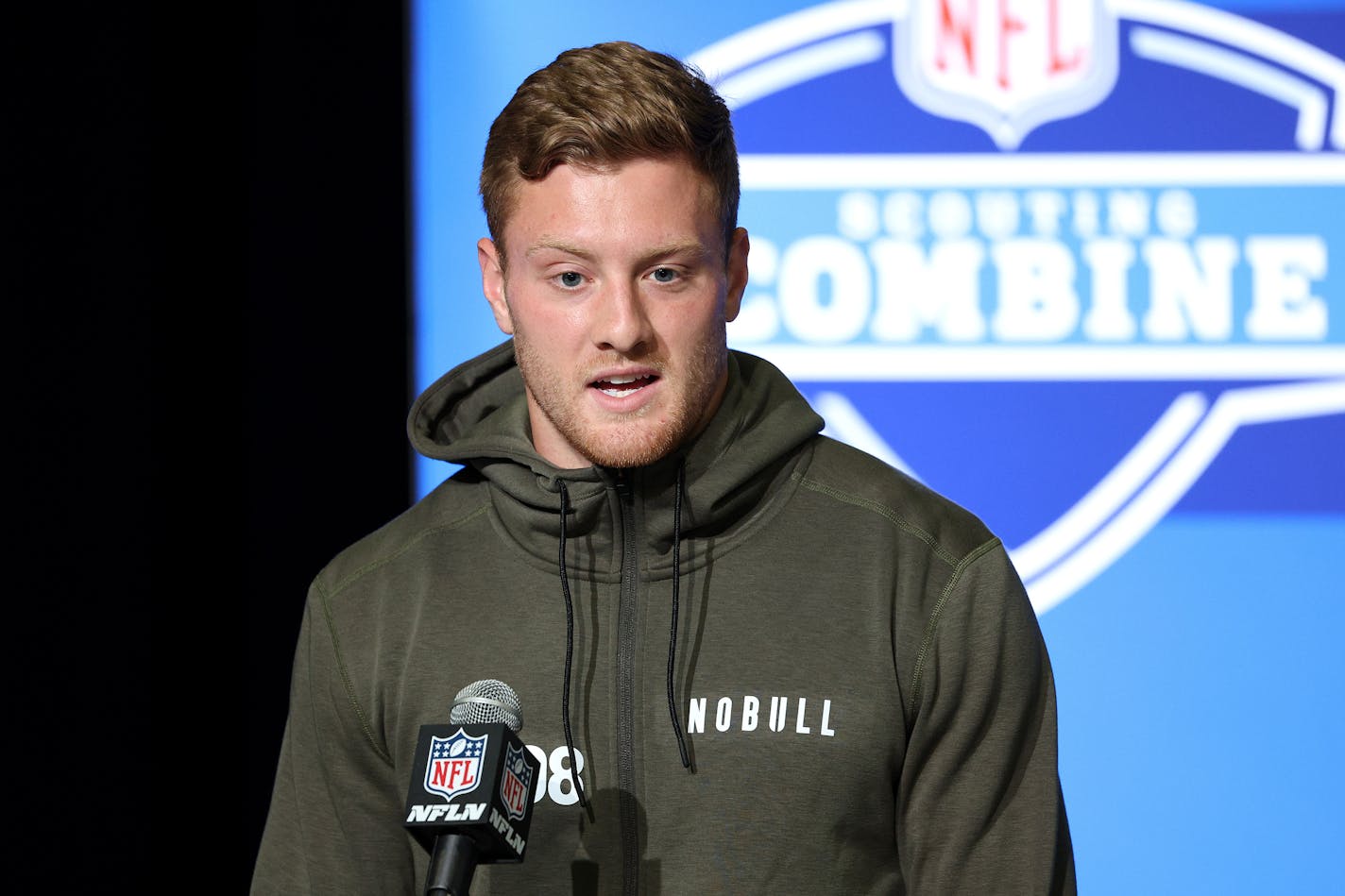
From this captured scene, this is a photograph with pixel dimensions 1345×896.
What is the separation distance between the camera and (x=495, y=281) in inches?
55.4

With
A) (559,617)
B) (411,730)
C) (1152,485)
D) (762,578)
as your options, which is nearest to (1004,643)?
(762,578)

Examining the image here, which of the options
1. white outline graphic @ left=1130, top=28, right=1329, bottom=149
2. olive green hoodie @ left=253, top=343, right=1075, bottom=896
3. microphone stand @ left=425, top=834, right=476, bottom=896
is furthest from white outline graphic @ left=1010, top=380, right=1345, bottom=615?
microphone stand @ left=425, top=834, right=476, bottom=896

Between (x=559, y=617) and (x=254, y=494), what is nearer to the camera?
(x=559, y=617)

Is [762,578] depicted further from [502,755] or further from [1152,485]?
[1152,485]

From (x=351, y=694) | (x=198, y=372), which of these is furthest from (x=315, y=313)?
(x=351, y=694)

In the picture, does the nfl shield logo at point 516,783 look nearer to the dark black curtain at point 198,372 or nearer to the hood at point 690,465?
the hood at point 690,465

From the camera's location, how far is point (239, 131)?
2359 millimetres

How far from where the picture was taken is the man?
→ 4.09 ft

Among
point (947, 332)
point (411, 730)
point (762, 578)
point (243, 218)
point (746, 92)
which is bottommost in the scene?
point (411, 730)

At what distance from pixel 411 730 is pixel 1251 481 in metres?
1.41

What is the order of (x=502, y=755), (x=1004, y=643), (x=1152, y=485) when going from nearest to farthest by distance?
(x=502, y=755), (x=1004, y=643), (x=1152, y=485)

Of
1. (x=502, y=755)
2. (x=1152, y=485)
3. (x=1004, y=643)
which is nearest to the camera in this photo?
(x=502, y=755)

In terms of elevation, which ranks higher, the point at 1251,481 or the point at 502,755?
the point at 1251,481

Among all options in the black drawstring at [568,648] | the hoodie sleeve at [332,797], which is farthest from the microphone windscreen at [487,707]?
the hoodie sleeve at [332,797]
